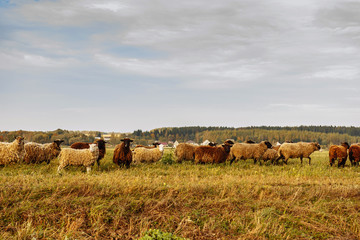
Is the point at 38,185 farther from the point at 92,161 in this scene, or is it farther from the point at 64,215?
the point at 92,161

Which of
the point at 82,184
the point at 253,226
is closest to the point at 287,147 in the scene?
the point at 253,226

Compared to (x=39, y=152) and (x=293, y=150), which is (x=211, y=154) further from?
(x=39, y=152)

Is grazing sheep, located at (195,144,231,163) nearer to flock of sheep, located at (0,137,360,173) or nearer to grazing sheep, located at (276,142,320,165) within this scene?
flock of sheep, located at (0,137,360,173)

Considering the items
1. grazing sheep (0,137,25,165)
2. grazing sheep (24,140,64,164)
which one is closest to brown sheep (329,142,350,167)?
grazing sheep (24,140,64,164)

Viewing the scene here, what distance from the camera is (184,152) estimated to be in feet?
71.6

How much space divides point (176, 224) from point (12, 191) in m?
5.01

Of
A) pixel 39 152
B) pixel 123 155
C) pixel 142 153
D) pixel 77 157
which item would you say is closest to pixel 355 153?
pixel 142 153

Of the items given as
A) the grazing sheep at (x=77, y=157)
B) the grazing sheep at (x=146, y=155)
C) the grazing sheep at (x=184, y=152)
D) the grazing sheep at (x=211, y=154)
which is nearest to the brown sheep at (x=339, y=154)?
the grazing sheep at (x=211, y=154)

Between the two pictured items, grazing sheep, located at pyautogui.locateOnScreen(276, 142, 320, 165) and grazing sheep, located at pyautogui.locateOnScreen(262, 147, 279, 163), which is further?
grazing sheep, located at pyautogui.locateOnScreen(276, 142, 320, 165)

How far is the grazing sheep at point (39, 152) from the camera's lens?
1755cm

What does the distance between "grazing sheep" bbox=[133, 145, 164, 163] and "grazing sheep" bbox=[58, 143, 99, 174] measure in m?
4.65

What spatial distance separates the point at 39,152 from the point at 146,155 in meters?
7.06

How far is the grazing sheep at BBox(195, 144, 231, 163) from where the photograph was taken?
20.9m

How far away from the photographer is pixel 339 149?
21.7m
